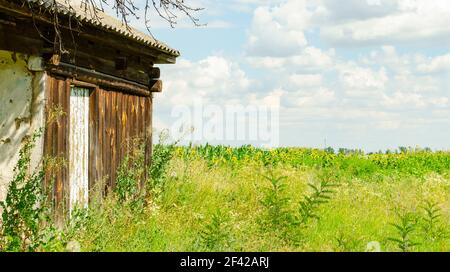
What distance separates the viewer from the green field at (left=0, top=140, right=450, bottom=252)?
7270 millimetres

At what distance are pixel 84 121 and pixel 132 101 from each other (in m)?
1.95

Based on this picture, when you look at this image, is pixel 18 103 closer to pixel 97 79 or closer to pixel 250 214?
pixel 97 79

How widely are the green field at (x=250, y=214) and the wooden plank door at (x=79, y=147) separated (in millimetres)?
345

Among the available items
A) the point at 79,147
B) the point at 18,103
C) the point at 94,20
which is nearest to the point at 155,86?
the point at 79,147

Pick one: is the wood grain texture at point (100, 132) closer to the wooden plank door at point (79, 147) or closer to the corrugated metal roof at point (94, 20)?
the wooden plank door at point (79, 147)

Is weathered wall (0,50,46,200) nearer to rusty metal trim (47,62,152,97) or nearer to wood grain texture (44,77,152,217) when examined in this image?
wood grain texture (44,77,152,217)

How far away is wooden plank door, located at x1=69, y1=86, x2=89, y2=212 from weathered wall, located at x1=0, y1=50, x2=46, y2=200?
3.30ft

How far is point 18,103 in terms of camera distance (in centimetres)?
799

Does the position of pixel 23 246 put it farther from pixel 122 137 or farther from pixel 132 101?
pixel 132 101

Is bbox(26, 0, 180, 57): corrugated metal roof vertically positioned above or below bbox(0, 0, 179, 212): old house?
above

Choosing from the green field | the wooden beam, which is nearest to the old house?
the wooden beam

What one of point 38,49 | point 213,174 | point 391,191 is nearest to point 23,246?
point 38,49

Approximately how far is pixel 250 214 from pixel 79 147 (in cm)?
296
